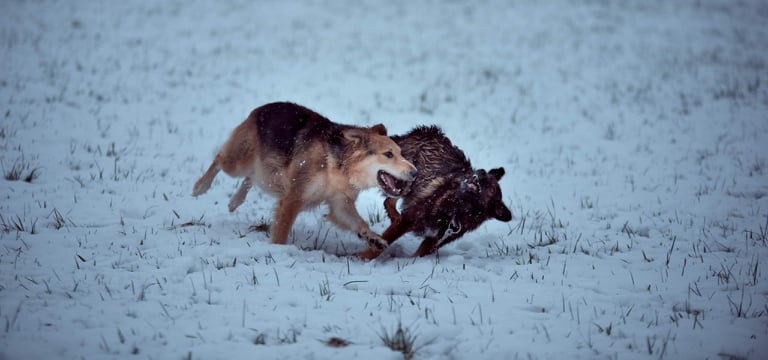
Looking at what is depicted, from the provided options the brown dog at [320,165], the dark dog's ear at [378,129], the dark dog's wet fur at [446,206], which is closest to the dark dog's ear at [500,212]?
the dark dog's wet fur at [446,206]

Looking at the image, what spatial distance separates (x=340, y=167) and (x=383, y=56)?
1200 cm

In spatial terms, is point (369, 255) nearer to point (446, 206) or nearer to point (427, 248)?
point (427, 248)

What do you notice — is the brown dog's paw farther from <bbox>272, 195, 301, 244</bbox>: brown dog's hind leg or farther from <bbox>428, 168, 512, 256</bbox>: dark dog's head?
<bbox>272, 195, 301, 244</bbox>: brown dog's hind leg

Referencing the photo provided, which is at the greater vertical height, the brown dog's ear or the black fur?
the brown dog's ear

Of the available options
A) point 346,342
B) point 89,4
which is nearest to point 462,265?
point 346,342

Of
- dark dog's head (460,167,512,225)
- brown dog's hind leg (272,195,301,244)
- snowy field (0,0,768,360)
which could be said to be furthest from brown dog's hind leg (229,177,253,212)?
dark dog's head (460,167,512,225)

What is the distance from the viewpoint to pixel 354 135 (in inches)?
228

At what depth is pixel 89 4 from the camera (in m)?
19.8

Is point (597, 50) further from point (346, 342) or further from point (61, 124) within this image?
point (346, 342)

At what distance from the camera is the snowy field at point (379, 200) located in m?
4.14

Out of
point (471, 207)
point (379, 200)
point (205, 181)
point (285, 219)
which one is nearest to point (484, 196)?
point (471, 207)

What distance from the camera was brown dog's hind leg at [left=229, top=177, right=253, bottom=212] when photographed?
7.15m

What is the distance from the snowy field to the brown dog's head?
796mm

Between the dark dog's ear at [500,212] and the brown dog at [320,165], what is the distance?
1.04 metres
